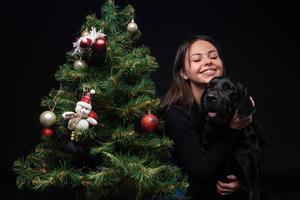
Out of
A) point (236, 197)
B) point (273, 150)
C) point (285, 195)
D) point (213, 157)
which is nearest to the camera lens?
point (213, 157)

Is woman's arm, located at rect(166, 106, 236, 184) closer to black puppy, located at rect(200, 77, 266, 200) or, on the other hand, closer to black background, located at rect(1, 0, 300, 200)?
black puppy, located at rect(200, 77, 266, 200)

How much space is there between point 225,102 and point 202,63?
405mm

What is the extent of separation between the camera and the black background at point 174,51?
4.77 meters

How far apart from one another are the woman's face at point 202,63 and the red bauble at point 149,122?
0.67 meters

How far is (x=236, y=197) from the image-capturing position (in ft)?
9.95

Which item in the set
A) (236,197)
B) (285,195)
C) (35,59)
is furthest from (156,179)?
(35,59)

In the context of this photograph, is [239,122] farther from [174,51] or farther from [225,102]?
[174,51]

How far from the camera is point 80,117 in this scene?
2447mm

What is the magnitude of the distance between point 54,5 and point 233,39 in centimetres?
172

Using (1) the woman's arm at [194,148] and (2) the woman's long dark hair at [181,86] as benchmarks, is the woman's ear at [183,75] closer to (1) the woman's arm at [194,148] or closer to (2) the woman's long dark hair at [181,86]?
(2) the woman's long dark hair at [181,86]

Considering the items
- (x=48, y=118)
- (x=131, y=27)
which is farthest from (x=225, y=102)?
(x=48, y=118)

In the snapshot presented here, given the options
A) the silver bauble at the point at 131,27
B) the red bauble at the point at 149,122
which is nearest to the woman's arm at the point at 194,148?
the red bauble at the point at 149,122

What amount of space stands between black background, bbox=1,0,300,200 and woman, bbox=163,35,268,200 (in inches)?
58.8

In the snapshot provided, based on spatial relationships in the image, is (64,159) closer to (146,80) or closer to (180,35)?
(146,80)
